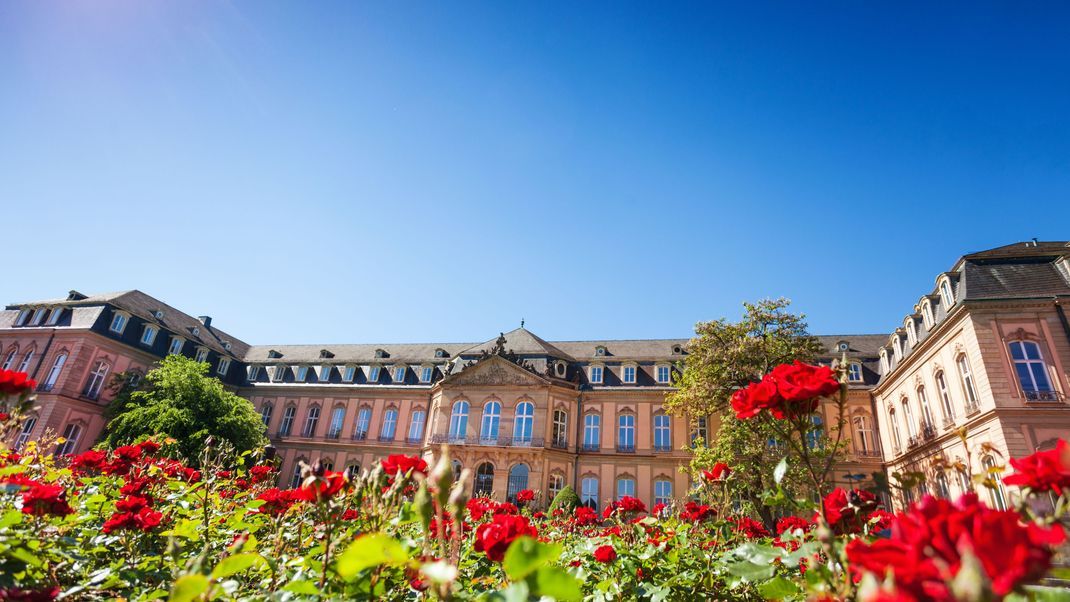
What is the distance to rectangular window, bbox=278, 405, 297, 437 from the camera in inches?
1335

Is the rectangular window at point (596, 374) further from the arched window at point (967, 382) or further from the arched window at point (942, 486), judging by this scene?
the arched window at point (967, 382)

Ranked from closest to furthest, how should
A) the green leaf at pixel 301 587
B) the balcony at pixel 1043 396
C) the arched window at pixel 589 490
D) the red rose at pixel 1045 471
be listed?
1. the red rose at pixel 1045 471
2. the green leaf at pixel 301 587
3. the balcony at pixel 1043 396
4. the arched window at pixel 589 490

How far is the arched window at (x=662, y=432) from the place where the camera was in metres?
28.0

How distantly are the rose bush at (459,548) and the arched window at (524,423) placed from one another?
23342 millimetres

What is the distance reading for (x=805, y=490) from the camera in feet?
71.8

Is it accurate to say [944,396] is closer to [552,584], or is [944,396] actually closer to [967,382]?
[967,382]

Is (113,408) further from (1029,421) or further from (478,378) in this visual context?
(1029,421)

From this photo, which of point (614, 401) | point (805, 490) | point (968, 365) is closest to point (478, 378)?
point (614, 401)

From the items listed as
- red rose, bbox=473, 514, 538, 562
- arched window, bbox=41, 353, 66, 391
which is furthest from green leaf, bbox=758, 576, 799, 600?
arched window, bbox=41, 353, 66, 391

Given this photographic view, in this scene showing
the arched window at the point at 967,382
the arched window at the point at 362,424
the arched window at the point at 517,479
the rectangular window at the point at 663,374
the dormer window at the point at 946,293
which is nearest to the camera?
the arched window at the point at 967,382

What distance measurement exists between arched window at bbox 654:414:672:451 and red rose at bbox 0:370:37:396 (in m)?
28.1

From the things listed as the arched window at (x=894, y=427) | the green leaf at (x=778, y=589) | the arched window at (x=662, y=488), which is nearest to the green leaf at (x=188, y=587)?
the green leaf at (x=778, y=589)

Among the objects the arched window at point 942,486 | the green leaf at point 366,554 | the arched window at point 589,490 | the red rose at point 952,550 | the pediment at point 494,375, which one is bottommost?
the green leaf at point 366,554

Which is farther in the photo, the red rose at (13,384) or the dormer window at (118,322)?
the dormer window at (118,322)
